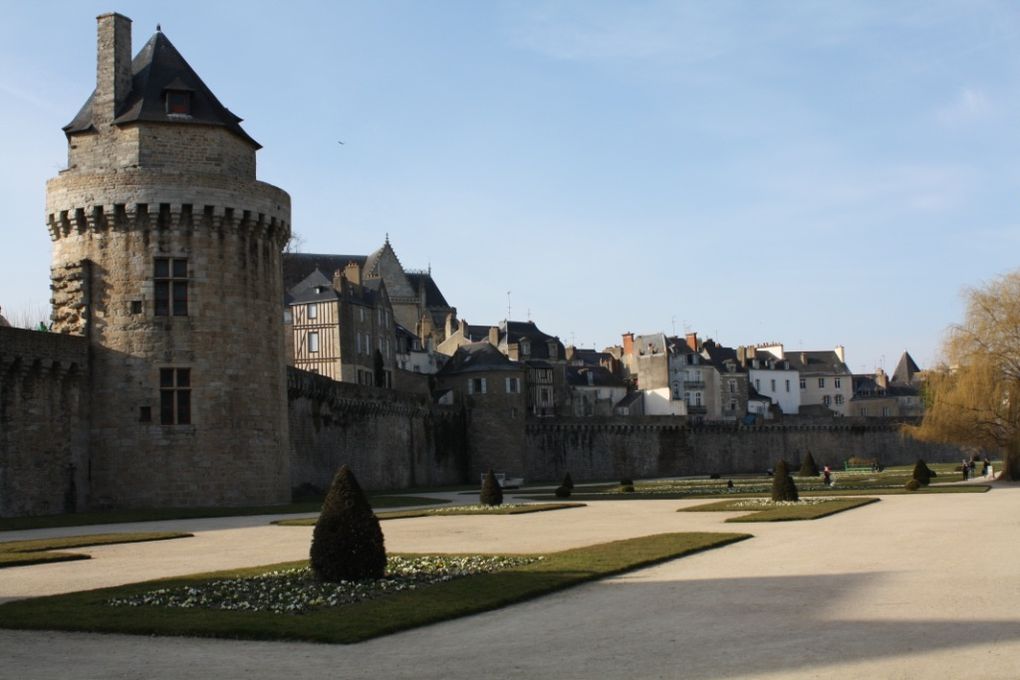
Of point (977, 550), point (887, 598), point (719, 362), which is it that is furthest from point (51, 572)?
point (719, 362)

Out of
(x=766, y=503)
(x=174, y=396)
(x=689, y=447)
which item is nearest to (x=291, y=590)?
(x=766, y=503)

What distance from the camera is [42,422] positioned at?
108ft

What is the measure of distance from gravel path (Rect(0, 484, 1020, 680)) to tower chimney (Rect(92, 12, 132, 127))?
19.7 meters

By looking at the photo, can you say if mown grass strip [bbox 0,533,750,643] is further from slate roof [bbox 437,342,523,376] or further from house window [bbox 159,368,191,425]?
slate roof [bbox 437,342,523,376]

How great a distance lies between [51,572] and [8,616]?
17.1 ft

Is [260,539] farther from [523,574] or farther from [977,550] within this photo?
[977,550]

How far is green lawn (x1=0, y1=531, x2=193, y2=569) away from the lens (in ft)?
62.7

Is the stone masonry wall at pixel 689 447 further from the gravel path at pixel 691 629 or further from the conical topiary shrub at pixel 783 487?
the gravel path at pixel 691 629

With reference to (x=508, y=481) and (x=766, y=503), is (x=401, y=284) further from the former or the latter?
(x=766, y=503)

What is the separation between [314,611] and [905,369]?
12636 centimetres

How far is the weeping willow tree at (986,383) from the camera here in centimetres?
4791

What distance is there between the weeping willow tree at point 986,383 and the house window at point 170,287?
3091cm

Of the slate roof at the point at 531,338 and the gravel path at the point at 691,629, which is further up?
the slate roof at the point at 531,338

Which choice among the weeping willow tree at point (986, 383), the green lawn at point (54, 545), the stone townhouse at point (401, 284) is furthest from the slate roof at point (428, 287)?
the green lawn at point (54, 545)
